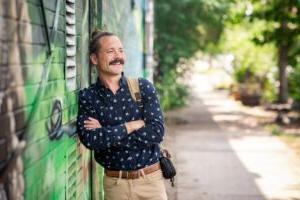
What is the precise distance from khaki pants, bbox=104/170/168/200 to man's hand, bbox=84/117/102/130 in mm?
380

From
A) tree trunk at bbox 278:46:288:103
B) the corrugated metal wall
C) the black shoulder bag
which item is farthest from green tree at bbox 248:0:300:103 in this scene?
the black shoulder bag

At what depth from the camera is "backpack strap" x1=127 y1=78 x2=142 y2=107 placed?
363 cm

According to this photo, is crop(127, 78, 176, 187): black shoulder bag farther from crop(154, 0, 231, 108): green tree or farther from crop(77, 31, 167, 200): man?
crop(154, 0, 231, 108): green tree

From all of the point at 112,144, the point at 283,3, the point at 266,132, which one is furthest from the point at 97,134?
the point at 283,3

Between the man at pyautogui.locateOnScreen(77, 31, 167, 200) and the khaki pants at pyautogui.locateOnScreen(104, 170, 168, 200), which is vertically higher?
the man at pyautogui.locateOnScreen(77, 31, 167, 200)

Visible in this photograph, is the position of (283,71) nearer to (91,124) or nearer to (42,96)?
(91,124)

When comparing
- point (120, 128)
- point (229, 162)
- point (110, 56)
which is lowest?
point (229, 162)

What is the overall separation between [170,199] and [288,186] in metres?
1.96

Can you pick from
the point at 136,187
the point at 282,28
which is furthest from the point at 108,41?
the point at 282,28

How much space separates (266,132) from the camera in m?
14.9

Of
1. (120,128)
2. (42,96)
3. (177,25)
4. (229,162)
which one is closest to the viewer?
(42,96)

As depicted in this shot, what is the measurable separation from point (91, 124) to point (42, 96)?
0.55 meters

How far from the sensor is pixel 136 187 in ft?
12.0

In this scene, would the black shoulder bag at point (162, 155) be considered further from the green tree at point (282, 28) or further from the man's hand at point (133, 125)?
the green tree at point (282, 28)
